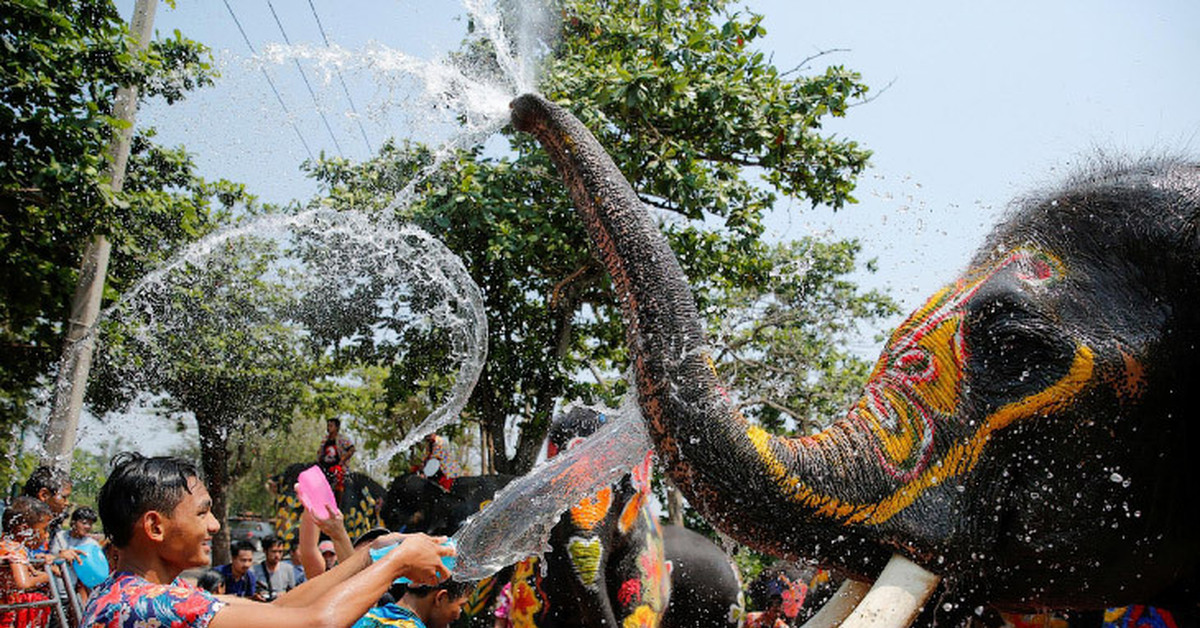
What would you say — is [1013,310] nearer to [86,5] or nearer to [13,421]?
[86,5]

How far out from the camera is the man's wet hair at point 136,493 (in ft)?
7.93

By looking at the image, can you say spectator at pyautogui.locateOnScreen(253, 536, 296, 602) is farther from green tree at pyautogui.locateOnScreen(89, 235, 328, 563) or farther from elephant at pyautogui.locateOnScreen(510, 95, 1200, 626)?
elephant at pyautogui.locateOnScreen(510, 95, 1200, 626)

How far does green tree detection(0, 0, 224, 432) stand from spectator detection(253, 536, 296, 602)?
274cm

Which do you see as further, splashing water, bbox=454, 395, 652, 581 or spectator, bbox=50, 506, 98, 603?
spectator, bbox=50, 506, 98, 603

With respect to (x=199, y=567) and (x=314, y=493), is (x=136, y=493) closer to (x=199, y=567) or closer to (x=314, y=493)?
(x=199, y=567)

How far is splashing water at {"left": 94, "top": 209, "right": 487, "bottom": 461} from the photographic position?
9.45 metres

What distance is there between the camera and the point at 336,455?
716cm

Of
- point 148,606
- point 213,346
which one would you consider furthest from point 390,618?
point 213,346

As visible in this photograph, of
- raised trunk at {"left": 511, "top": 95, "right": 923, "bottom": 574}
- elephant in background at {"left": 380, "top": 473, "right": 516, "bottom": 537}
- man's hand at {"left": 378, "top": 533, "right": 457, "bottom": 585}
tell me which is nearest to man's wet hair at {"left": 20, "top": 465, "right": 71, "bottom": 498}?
elephant in background at {"left": 380, "top": 473, "right": 516, "bottom": 537}

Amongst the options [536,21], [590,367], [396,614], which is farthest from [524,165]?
[396,614]

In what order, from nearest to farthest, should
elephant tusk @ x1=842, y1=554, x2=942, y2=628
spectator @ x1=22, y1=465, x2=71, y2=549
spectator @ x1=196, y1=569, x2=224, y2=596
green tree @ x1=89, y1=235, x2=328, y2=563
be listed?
elephant tusk @ x1=842, y1=554, x2=942, y2=628
spectator @ x1=22, y1=465, x2=71, y2=549
spectator @ x1=196, y1=569, x2=224, y2=596
green tree @ x1=89, y1=235, x2=328, y2=563

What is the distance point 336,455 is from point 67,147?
2.81 meters

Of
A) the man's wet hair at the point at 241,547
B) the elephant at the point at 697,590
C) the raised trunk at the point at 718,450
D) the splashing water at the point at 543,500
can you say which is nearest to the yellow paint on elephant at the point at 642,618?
the elephant at the point at 697,590

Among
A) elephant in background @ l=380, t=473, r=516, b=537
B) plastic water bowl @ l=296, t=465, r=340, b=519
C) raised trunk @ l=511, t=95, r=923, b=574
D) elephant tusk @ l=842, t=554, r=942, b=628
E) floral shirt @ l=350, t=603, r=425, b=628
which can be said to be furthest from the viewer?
elephant in background @ l=380, t=473, r=516, b=537
